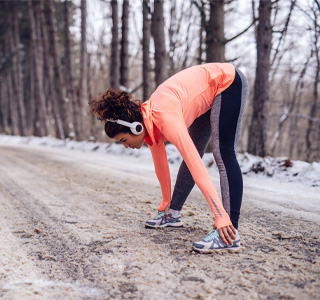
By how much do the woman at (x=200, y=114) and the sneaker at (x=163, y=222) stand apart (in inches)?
22.9

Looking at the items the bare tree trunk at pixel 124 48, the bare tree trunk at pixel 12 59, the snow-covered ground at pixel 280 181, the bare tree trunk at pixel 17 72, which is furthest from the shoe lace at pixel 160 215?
the bare tree trunk at pixel 12 59

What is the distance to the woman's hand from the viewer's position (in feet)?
7.13

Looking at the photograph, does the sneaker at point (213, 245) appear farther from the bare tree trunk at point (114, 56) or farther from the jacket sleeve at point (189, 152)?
the bare tree trunk at point (114, 56)

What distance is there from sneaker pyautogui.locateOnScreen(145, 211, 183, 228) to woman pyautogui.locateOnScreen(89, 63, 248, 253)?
22.9 inches

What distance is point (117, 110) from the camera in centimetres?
228

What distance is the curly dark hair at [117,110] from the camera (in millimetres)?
2270

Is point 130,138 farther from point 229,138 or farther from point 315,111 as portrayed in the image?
point 315,111

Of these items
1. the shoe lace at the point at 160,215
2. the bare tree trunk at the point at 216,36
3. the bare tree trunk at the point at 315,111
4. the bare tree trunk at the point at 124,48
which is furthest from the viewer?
the bare tree trunk at the point at 124,48

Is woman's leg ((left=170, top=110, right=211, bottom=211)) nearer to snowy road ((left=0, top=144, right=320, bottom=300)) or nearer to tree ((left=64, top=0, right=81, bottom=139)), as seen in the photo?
snowy road ((left=0, top=144, right=320, bottom=300))

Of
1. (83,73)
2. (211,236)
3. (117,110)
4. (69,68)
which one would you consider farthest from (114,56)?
(211,236)

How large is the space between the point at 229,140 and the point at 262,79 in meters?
4.77

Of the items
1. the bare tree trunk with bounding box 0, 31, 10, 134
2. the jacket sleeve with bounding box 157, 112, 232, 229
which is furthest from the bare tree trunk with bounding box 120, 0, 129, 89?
the bare tree trunk with bounding box 0, 31, 10, 134

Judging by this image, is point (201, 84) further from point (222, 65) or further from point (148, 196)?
point (148, 196)

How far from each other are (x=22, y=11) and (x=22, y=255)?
81.4 ft
